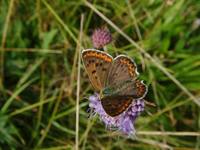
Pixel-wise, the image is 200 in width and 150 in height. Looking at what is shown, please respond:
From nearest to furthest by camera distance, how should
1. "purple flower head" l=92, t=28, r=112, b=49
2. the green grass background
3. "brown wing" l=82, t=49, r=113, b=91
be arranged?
"brown wing" l=82, t=49, r=113, b=91 < "purple flower head" l=92, t=28, r=112, b=49 < the green grass background

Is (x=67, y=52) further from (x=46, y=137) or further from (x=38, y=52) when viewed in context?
(x=46, y=137)

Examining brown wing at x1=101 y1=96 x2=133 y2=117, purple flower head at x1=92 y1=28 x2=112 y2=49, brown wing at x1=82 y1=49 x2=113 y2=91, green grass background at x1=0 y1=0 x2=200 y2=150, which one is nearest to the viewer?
brown wing at x1=101 y1=96 x2=133 y2=117

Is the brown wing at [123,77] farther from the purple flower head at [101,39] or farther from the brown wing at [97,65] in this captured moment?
the purple flower head at [101,39]

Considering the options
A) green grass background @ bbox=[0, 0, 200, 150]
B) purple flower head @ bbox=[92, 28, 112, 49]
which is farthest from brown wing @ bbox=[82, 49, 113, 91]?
green grass background @ bbox=[0, 0, 200, 150]

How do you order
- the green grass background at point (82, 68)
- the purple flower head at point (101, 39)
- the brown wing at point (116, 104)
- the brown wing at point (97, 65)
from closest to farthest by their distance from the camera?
the brown wing at point (116, 104) → the brown wing at point (97, 65) → the purple flower head at point (101, 39) → the green grass background at point (82, 68)

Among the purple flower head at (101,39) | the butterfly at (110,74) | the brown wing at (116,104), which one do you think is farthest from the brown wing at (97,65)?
the purple flower head at (101,39)

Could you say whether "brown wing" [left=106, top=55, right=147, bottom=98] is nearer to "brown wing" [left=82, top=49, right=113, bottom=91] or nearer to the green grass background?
"brown wing" [left=82, top=49, right=113, bottom=91]

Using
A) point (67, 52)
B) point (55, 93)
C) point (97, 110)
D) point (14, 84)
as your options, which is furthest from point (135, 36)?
point (97, 110)
